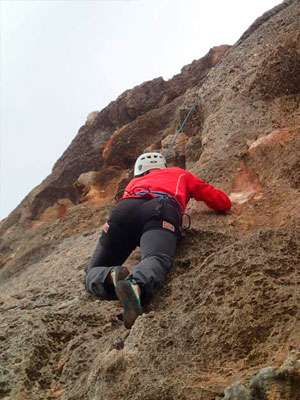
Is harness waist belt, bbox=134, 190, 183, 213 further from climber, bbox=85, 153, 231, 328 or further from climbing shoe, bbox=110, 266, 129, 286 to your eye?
climbing shoe, bbox=110, 266, 129, 286

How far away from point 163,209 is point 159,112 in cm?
761

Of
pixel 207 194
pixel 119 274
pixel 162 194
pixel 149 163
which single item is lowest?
pixel 207 194

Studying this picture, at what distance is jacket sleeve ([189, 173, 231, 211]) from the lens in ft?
20.0

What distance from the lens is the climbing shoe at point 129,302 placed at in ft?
13.1

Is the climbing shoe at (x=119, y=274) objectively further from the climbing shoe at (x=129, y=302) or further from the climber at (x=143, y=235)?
the climbing shoe at (x=129, y=302)

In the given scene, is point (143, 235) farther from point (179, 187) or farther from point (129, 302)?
point (129, 302)

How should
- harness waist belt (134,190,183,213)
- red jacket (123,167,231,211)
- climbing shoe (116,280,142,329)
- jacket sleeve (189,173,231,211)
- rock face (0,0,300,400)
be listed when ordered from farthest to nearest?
1. jacket sleeve (189,173,231,211)
2. red jacket (123,167,231,211)
3. harness waist belt (134,190,183,213)
4. climbing shoe (116,280,142,329)
5. rock face (0,0,300,400)

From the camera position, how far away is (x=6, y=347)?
4098 mm

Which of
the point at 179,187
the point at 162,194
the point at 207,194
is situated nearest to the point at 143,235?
the point at 162,194

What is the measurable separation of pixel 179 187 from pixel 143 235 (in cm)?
97

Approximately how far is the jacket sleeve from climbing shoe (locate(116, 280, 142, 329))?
2.32 meters

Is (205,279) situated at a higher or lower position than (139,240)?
lower

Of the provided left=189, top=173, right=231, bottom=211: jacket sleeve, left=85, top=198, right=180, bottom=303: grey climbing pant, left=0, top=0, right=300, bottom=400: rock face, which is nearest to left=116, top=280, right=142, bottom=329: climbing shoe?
left=0, top=0, right=300, bottom=400: rock face

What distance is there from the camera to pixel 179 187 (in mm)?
5754
